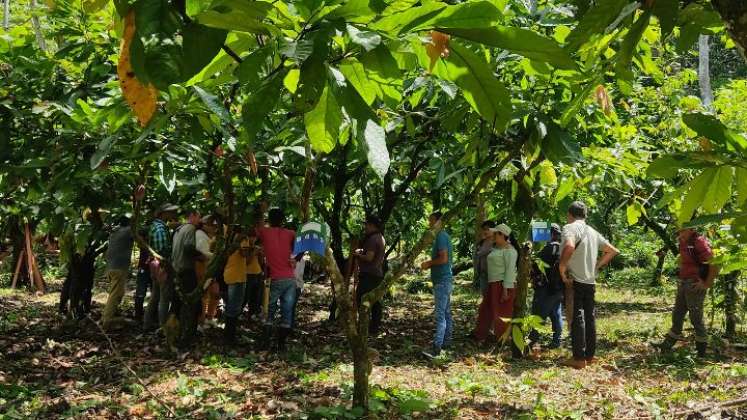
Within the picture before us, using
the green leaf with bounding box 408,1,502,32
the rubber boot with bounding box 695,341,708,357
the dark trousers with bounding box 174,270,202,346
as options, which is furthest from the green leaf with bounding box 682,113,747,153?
the rubber boot with bounding box 695,341,708,357

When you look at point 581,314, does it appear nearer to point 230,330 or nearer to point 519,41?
point 230,330

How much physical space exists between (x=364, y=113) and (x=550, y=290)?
671 centimetres

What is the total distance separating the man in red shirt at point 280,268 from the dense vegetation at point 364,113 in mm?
446

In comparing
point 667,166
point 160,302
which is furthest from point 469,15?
point 160,302

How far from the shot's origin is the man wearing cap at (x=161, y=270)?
723cm

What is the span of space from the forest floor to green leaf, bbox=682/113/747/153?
229 cm

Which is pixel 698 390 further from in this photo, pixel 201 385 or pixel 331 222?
pixel 331 222

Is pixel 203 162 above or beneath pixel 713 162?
above

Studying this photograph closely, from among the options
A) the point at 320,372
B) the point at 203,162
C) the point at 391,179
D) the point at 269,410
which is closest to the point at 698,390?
the point at 320,372

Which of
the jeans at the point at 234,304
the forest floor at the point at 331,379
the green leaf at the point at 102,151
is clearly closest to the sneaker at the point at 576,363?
the forest floor at the point at 331,379

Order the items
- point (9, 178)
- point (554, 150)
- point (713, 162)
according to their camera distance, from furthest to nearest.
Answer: point (9, 178)
point (554, 150)
point (713, 162)

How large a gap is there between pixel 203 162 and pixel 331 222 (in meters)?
3.19

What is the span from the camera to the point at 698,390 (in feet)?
17.6

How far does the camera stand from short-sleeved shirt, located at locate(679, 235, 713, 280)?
6918 millimetres
